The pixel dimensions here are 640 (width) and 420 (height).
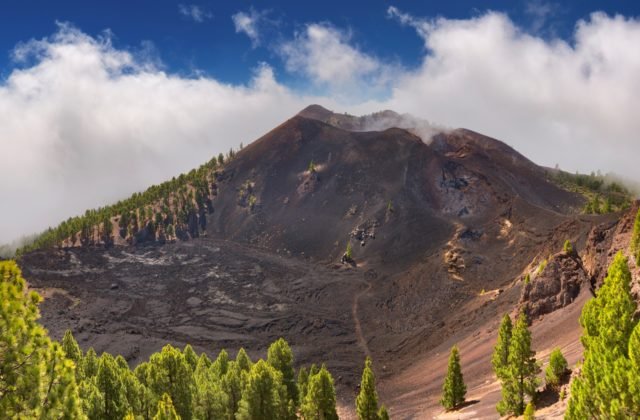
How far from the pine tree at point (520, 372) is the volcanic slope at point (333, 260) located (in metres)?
30.4

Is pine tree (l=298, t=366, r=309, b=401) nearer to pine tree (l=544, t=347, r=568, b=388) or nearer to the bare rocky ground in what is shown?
the bare rocky ground

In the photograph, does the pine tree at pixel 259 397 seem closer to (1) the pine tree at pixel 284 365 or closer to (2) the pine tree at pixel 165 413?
(1) the pine tree at pixel 284 365

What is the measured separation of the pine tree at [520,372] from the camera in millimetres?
32406

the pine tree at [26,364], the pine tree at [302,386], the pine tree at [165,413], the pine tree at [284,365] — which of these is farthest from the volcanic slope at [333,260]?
the pine tree at [26,364]

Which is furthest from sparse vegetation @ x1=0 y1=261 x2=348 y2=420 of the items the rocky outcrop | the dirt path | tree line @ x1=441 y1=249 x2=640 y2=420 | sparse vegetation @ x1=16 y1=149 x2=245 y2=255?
sparse vegetation @ x1=16 y1=149 x2=245 y2=255

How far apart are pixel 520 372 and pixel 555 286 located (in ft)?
110

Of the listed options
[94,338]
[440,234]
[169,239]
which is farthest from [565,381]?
[169,239]

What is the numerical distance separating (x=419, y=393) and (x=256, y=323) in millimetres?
33182

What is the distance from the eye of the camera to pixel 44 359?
1000cm

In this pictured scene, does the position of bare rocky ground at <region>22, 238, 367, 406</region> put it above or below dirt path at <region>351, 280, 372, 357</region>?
above

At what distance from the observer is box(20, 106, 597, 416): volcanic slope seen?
76.0 metres

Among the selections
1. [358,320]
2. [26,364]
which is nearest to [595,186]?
[358,320]

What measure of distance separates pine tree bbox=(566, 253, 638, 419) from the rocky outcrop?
38401 millimetres

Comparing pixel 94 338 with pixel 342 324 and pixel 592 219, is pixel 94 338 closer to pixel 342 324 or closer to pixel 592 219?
pixel 342 324
